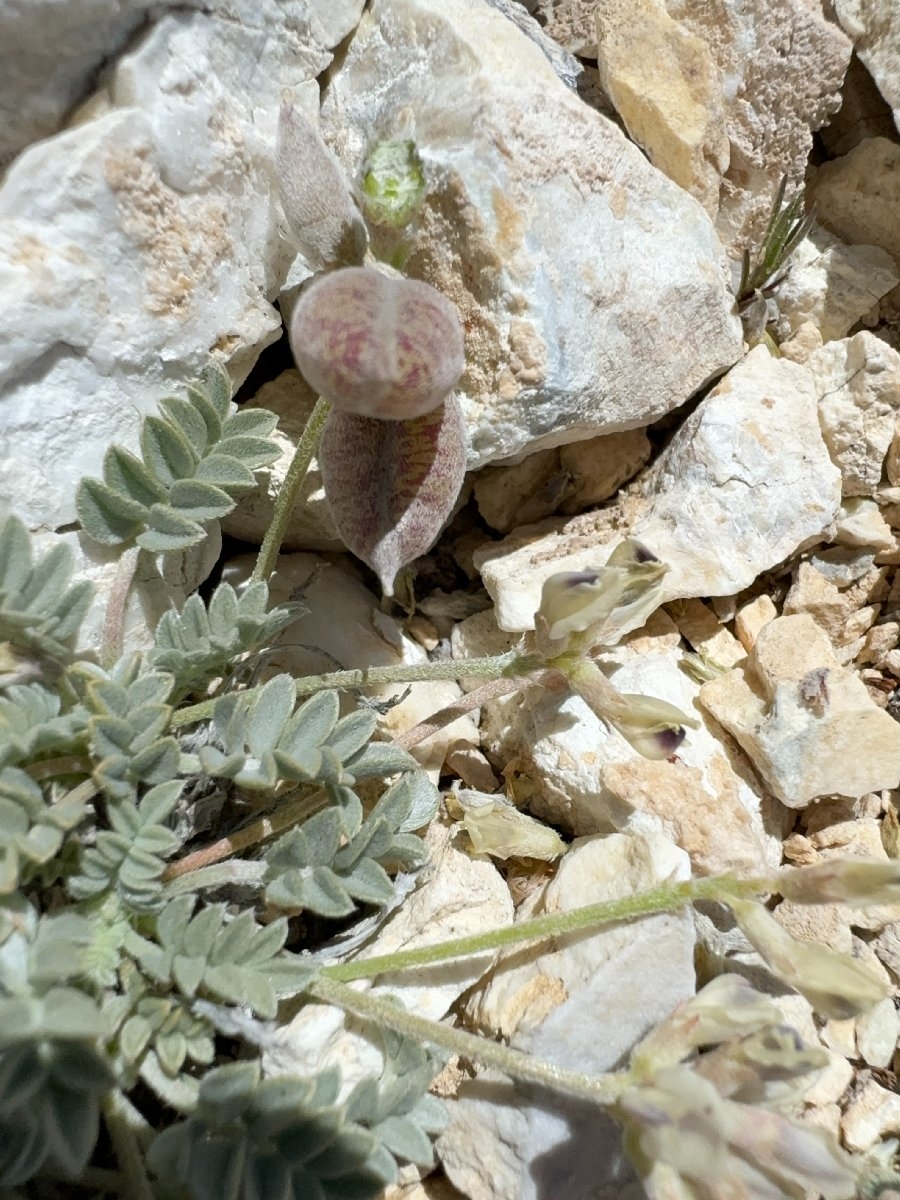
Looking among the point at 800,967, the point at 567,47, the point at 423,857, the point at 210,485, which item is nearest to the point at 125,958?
the point at 423,857

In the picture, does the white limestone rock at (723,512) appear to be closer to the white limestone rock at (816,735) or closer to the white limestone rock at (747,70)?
the white limestone rock at (816,735)

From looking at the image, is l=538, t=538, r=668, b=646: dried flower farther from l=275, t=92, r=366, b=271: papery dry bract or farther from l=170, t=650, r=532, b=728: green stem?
l=275, t=92, r=366, b=271: papery dry bract

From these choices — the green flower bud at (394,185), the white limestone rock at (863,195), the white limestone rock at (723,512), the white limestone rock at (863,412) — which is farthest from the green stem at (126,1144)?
the white limestone rock at (863,195)

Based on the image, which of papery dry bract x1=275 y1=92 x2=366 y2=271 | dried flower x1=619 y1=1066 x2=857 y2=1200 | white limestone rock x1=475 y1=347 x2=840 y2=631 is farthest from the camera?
white limestone rock x1=475 y1=347 x2=840 y2=631

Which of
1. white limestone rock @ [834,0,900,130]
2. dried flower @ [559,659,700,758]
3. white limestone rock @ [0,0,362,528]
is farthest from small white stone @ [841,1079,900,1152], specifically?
white limestone rock @ [834,0,900,130]

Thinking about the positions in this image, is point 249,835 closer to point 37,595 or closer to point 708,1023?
point 37,595

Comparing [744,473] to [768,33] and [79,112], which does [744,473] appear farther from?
[79,112]

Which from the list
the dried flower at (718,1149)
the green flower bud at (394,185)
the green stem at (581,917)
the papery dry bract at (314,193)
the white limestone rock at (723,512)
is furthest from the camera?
the white limestone rock at (723,512)
